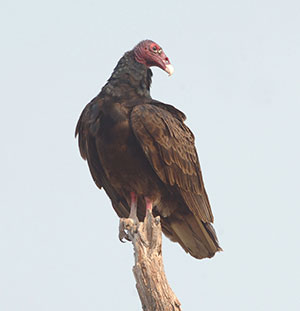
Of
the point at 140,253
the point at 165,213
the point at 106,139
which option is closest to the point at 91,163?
the point at 106,139

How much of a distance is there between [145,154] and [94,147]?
0.51m

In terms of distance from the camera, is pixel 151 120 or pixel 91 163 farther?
pixel 91 163

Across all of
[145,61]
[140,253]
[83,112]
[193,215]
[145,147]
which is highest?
[145,61]

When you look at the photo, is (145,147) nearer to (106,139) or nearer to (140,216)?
(106,139)

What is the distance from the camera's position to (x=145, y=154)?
600cm

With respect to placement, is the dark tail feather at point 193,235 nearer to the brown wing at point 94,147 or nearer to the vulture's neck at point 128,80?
the brown wing at point 94,147

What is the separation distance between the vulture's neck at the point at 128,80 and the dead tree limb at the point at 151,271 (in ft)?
4.76

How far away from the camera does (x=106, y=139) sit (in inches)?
237

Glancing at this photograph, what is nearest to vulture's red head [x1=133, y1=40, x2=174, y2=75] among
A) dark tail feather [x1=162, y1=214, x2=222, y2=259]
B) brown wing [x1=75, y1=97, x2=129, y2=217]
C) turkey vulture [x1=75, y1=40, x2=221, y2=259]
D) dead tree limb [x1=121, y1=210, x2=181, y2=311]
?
turkey vulture [x1=75, y1=40, x2=221, y2=259]

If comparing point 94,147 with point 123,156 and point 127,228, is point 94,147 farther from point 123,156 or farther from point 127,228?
point 127,228

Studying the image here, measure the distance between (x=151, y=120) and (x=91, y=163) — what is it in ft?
2.60

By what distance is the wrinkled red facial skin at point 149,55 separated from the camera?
21.9 ft

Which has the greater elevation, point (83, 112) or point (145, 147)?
point (83, 112)

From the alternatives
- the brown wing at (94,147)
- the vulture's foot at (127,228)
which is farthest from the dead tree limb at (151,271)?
the brown wing at (94,147)
